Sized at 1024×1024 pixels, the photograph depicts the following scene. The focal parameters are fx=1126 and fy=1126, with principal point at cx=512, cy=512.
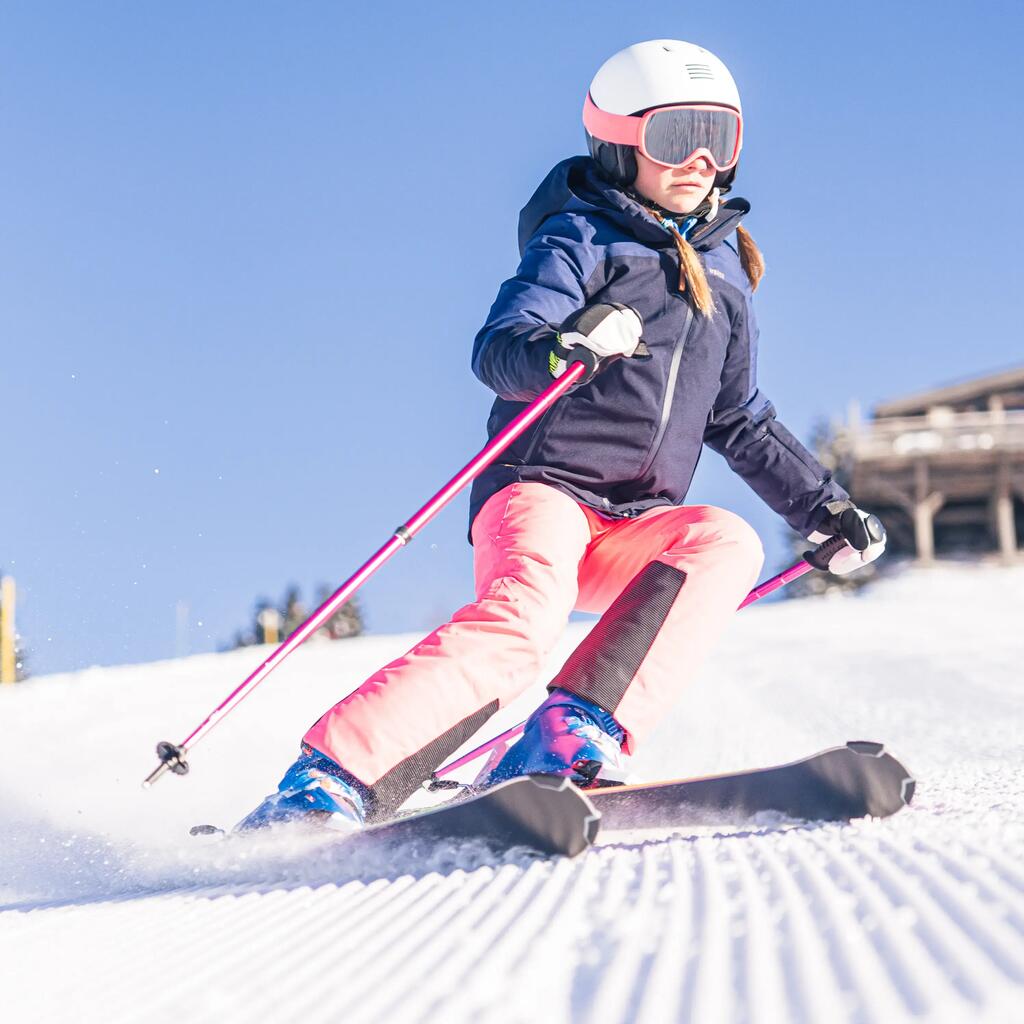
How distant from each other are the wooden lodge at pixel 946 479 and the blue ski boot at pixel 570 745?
783 inches

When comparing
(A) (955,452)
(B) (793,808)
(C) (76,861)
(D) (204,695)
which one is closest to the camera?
(B) (793,808)

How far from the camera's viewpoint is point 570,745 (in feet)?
6.68

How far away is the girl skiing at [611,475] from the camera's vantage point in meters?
2.03

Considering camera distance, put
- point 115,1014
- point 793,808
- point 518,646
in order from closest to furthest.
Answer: point 115,1014
point 793,808
point 518,646

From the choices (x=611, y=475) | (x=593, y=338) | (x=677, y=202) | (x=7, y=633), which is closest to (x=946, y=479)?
(x=7, y=633)

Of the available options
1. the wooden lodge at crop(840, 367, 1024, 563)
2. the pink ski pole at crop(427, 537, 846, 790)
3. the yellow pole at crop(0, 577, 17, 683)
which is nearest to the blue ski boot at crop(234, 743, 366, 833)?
the pink ski pole at crop(427, 537, 846, 790)

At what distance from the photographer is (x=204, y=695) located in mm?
6348

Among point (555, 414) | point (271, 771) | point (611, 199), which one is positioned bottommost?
point (271, 771)

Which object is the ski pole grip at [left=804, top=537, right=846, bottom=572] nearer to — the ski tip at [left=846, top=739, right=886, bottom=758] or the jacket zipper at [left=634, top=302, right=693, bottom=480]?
the jacket zipper at [left=634, top=302, right=693, bottom=480]

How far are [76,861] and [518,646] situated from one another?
3.55ft

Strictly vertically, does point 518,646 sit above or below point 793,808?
above

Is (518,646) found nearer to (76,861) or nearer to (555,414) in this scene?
(555,414)

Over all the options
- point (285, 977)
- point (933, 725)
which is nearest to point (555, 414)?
point (285, 977)

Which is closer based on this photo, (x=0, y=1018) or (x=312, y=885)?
(x=0, y=1018)
